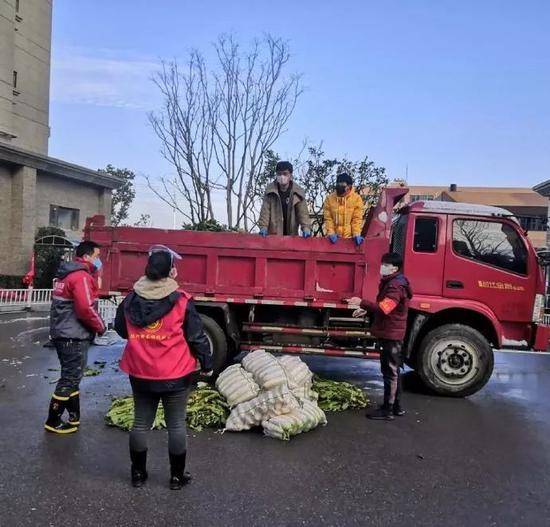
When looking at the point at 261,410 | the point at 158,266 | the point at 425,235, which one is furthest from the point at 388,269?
the point at 158,266

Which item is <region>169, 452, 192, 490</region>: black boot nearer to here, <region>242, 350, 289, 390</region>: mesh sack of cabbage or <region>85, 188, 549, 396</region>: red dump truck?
<region>242, 350, 289, 390</region>: mesh sack of cabbage

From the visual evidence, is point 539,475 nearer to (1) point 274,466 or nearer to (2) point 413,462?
(2) point 413,462

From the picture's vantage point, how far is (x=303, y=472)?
4355mm

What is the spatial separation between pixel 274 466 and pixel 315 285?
2981 millimetres

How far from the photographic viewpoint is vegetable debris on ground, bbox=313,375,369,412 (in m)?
6.25

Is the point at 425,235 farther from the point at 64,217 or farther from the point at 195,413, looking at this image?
the point at 64,217

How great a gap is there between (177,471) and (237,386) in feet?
5.88

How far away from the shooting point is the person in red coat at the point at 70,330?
5055 mm

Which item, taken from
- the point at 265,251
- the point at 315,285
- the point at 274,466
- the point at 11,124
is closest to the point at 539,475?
the point at 274,466

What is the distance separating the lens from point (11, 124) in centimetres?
2289

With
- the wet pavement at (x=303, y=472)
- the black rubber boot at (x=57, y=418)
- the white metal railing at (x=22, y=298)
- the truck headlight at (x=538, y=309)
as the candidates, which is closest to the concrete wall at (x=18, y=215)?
the white metal railing at (x=22, y=298)

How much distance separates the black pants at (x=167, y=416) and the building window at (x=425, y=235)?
4.32m

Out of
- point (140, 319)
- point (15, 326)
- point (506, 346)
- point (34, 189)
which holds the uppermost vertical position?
point (34, 189)

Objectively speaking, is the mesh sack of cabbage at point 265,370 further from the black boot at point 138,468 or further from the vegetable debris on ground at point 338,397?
the black boot at point 138,468
